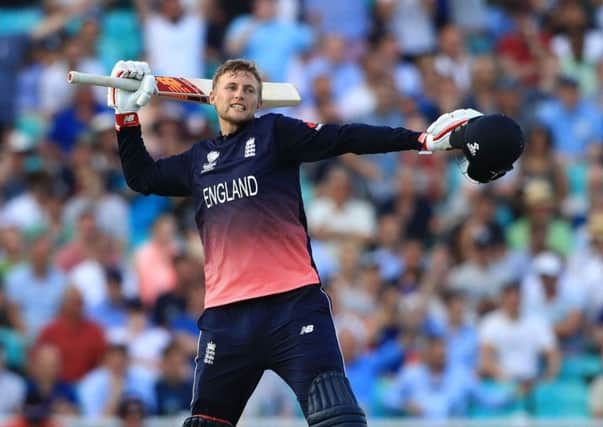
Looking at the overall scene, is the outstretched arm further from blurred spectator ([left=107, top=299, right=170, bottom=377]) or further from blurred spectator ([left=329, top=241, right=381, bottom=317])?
blurred spectator ([left=329, top=241, right=381, bottom=317])

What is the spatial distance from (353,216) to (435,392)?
2.08 m

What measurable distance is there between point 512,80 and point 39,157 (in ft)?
16.0

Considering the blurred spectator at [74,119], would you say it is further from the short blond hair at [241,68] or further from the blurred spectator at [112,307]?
the short blond hair at [241,68]

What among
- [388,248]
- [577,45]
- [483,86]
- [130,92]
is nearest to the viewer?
[130,92]

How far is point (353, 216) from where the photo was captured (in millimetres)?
13609

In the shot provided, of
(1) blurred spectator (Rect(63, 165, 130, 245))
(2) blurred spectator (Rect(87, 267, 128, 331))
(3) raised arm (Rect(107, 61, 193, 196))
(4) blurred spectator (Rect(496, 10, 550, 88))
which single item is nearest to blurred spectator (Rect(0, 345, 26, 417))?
(2) blurred spectator (Rect(87, 267, 128, 331))

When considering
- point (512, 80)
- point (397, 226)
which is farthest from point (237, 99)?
point (512, 80)

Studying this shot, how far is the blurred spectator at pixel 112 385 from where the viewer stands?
1187cm

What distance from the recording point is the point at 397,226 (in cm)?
1366

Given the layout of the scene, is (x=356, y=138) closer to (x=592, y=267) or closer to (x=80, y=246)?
(x=80, y=246)

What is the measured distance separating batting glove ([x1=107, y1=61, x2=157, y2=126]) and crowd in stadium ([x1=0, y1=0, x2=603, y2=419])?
13.1 ft

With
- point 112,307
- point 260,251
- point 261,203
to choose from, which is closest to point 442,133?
point 261,203

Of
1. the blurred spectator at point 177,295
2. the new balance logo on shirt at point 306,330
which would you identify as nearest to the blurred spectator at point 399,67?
the blurred spectator at point 177,295

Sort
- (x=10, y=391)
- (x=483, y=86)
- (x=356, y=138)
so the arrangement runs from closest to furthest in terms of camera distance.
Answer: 1. (x=356, y=138)
2. (x=10, y=391)
3. (x=483, y=86)
